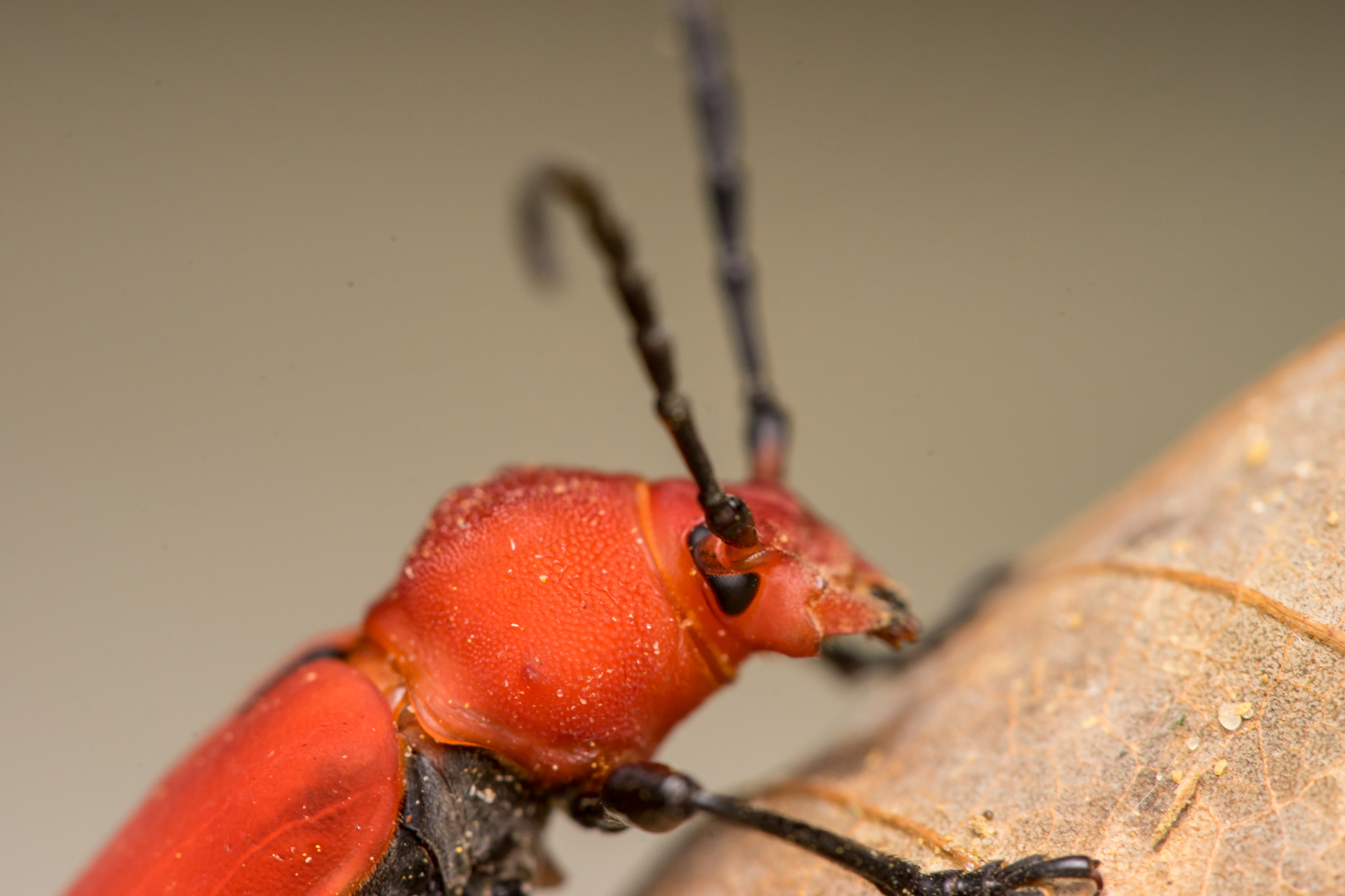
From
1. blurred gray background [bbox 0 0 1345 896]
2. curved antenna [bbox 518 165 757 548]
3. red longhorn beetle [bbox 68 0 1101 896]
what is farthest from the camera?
blurred gray background [bbox 0 0 1345 896]

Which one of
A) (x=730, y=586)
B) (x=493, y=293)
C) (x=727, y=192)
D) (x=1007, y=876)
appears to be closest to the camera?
(x=1007, y=876)

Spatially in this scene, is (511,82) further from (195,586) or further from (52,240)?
(195,586)

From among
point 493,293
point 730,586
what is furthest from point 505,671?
point 493,293

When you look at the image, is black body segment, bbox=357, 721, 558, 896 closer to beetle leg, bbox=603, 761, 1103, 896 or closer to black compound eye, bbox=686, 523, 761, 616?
beetle leg, bbox=603, 761, 1103, 896

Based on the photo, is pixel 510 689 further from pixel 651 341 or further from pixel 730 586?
pixel 651 341

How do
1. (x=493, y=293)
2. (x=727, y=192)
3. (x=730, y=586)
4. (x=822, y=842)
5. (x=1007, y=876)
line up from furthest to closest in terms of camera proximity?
(x=493, y=293) → (x=727, y=192) → (x=730, y=586) → (x=822, y=842) → (x=1007, y=876)

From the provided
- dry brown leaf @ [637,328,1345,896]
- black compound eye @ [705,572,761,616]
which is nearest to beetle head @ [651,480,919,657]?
black compound eye @ [705,572,761,616]

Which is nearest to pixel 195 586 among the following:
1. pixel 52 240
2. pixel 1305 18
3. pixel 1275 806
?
pixel 52 240

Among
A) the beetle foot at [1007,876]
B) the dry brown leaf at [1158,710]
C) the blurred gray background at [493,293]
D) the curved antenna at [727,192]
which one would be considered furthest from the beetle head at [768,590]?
the blurred gray background at [493,293]
